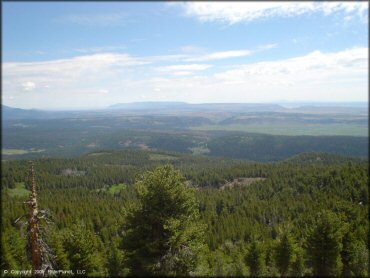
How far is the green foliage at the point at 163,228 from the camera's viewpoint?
31.4m

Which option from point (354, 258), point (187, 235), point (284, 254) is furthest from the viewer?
point (284, 254)

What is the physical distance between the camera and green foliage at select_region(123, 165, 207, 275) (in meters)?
31.4

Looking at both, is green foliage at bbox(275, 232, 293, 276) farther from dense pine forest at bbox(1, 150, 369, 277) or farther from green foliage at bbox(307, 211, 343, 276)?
green foliage at bbox(307, 211, 343, 276)

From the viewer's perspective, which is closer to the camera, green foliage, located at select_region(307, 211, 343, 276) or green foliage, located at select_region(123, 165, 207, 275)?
green foliage, located at select_region(123, 165, 207, 275)

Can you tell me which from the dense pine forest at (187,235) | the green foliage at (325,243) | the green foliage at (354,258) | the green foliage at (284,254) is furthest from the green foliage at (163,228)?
the green foliage at (354,258)

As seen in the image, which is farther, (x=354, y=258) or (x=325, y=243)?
(x=354, y=258)

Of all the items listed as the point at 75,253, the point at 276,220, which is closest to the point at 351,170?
the point at 276,220

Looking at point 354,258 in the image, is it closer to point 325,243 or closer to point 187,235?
point 325,243

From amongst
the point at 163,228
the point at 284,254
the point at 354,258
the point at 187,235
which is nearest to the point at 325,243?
the point at 284,254

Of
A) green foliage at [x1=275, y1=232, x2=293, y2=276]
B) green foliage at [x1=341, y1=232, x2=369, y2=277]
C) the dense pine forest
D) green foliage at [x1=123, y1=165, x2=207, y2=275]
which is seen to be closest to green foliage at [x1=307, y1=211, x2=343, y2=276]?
the dense pine forest

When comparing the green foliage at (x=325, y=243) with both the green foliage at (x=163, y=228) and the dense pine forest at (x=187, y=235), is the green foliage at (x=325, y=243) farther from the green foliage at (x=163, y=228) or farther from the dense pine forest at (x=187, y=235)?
the green foliage at (x=163, y=228)

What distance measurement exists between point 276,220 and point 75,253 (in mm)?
94768

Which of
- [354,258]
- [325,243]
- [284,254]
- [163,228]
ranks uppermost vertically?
[163,228]

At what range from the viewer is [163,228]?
106 ft
